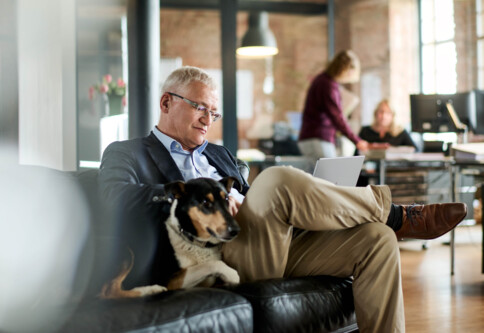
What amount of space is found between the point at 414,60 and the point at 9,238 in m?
8.57

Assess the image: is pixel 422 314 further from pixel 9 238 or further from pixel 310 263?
pixel 9 238

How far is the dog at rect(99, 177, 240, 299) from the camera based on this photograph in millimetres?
1669

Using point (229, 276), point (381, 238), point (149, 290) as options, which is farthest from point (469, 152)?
point (149, 290)

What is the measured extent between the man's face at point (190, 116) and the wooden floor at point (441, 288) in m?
1.27

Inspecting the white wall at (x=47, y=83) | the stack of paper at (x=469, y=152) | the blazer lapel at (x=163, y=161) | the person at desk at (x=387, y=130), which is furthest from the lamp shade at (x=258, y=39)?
the blazer lapel at (x=163, y=161)

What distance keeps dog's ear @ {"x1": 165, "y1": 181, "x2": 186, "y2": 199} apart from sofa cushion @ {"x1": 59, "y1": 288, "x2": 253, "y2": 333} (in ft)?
0.90

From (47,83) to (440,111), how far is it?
10.3 ft

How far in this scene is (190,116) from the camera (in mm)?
Answer: 2223

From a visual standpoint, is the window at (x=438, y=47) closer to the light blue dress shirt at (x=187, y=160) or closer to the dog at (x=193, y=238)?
the light blue dress shirt at (x=187, y=160)

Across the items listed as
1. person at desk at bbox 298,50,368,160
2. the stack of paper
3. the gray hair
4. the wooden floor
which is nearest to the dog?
the gray hair

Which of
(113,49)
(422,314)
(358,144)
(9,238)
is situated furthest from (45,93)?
(113,49)

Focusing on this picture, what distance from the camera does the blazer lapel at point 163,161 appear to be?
2.07 metres

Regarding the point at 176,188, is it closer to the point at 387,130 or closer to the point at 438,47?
the point at 387,130

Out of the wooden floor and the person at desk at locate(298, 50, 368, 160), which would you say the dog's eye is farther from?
the person at desk at locate(298, 50, 368, 160)
